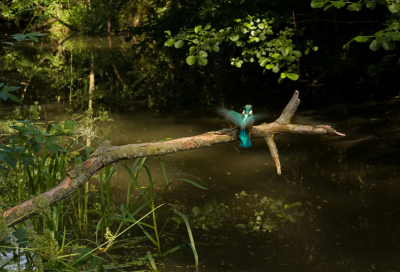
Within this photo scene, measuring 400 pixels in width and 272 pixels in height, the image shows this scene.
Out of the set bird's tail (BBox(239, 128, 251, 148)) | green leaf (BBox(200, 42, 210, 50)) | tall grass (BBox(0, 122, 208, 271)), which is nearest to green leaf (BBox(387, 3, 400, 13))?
green leaf (BBox(200, 42, 210, 50))

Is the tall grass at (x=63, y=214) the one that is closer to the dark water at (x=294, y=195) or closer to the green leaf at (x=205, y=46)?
the dark water at (x=294, y=195)

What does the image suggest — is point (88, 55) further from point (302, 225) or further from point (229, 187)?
point (302, 225)

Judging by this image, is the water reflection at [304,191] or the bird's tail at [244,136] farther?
the water reflection at [304,191]

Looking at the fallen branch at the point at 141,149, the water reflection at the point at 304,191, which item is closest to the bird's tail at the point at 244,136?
the fallen branch at the point at 141,149

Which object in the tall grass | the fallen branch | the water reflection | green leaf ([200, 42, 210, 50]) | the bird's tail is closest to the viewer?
the tall grass

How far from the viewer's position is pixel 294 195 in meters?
3.80

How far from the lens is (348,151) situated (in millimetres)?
4781

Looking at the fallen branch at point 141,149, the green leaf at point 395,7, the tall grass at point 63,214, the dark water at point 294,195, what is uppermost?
the green leaf at point 395,7

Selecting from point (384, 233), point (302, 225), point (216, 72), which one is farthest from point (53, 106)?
point (384, 233)

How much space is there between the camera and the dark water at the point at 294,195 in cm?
295

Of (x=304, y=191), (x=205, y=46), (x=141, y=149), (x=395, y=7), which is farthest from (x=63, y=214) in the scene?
(x=395, y=7)

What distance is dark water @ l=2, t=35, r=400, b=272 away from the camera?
Result: 2.95 meters

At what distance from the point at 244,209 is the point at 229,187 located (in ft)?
1.38

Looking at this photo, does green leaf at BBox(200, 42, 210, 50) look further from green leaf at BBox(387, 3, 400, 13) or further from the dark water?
green leaf at BBox(387, 3, 400, 13)
